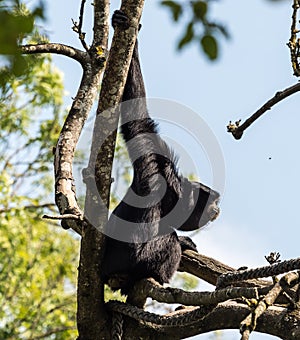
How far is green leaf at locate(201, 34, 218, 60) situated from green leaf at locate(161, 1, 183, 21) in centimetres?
17

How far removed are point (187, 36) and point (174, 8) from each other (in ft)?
0.50

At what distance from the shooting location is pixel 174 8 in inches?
101

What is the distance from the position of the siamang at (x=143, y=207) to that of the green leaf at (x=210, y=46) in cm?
425

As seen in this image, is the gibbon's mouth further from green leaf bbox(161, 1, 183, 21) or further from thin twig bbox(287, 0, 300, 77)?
green leaf bbox(161, 1, 183, 21)

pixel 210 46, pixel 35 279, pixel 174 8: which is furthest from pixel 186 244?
pixel 35 279

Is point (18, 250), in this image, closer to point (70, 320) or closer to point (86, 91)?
point (70, 320)

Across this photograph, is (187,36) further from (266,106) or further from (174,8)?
(266,106)

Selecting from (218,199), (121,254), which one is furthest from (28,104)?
(121,254)

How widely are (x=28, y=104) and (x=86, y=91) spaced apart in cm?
989

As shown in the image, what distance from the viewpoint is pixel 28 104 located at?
55.9ft

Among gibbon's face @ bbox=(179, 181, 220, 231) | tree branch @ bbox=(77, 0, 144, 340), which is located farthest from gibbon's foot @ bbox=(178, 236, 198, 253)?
tree branch @ bbox=(77, 0, 144, 340)

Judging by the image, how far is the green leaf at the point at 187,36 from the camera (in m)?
2.65

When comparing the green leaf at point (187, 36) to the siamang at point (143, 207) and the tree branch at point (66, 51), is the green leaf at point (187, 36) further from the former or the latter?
the tree branch at point (66, 51)

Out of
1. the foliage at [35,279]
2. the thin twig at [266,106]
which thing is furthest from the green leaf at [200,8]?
the foliage at [35,279]
